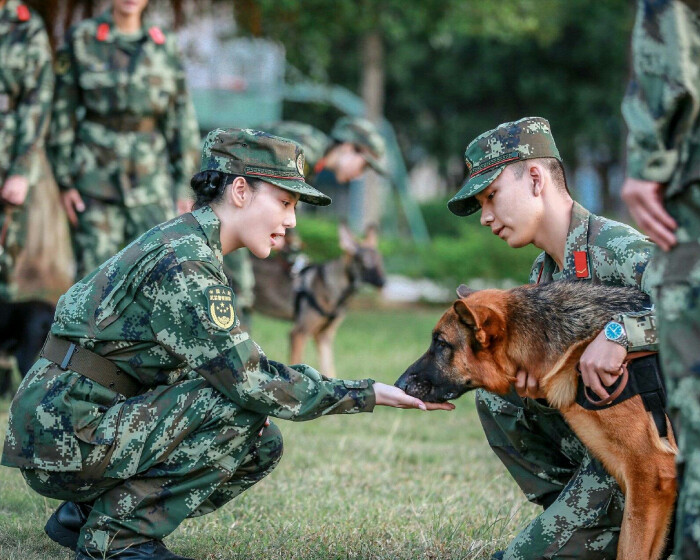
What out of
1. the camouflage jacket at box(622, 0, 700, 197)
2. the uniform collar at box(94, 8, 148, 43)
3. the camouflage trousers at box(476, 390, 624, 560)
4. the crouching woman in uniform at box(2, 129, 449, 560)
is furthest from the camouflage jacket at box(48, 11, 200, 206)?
the camouflage jacket at box(622, 0, 700, 197)

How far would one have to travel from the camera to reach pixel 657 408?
3.33m

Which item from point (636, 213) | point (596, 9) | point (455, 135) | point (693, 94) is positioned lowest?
Result: point (455, 135)

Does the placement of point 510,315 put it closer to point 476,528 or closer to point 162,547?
point 476,528

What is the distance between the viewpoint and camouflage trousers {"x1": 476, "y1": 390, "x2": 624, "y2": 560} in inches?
140

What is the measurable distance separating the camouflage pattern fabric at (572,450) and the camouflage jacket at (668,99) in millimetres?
975

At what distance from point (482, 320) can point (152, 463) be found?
4.44ft

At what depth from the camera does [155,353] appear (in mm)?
3555

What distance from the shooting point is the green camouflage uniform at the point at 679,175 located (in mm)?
2352

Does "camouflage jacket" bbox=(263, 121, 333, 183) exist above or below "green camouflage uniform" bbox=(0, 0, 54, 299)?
below

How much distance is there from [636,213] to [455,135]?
35330 mm

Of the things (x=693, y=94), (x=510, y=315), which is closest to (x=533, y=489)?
(x=510, y=315)

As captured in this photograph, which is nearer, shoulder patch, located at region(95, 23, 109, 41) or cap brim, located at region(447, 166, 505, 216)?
cap brim, located at region(447, 166, 505, 216)

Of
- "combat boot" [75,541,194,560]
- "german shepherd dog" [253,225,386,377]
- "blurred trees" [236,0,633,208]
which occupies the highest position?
"combat boot" [75,541,194,560]

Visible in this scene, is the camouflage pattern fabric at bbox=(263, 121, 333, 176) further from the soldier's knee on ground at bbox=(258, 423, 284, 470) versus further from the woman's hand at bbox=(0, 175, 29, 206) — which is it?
the soldier's knee on ground at bbox=(258, 423, 284, 470)
